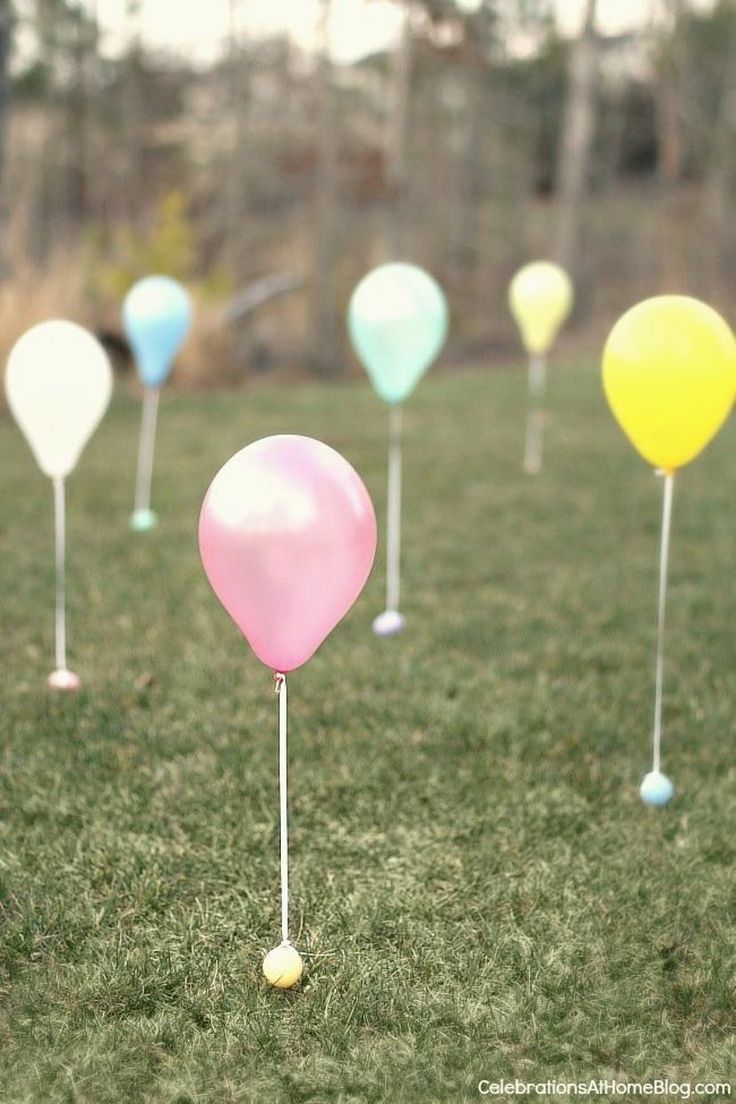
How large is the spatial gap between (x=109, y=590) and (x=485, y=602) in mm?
1577

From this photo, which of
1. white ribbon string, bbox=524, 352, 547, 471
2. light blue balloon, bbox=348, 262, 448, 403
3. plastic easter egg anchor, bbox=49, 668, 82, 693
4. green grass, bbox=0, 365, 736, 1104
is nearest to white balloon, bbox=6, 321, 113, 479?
plastic easter egg anchor, bbox=49, 668, 82, 693

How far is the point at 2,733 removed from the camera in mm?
3447

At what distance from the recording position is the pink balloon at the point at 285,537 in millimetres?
2121

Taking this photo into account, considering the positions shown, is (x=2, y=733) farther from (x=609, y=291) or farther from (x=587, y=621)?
(x=609, y=291)

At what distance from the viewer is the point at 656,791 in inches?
122

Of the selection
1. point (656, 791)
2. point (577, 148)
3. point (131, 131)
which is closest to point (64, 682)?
point (656, 791)

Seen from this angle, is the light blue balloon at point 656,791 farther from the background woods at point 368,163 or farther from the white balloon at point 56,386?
the background woods at point 368,163

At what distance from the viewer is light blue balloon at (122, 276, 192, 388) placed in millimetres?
5438

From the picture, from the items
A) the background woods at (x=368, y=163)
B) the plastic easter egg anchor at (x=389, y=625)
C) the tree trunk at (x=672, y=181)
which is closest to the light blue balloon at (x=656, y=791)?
the plastic easter egg anchor at (x=389, y=625)

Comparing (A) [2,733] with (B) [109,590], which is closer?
(A) [2,733]

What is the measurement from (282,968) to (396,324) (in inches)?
102

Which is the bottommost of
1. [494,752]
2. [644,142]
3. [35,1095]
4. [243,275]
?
[35,1095]

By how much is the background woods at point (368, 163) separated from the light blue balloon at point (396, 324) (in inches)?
269

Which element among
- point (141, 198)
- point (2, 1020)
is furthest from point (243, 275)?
point (2, 1020)
